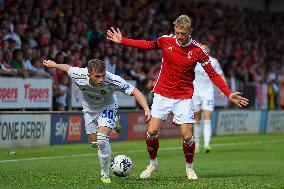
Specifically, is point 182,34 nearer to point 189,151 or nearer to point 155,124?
point 155,124

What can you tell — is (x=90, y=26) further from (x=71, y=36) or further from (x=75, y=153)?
(x=75, y=153)

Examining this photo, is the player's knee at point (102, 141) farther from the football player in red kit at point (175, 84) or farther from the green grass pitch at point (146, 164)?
the football player in red kit at point (175, 84)

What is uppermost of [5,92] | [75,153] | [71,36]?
[71,36]

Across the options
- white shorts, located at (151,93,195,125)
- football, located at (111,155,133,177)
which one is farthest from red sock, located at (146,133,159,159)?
football, located at (111,155,133,177)

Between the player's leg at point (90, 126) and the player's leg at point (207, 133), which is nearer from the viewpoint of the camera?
the player's leg at point (90, 126)

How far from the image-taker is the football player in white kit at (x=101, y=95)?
10.7 metres

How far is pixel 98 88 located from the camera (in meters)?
11.1

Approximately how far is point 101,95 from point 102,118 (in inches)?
13.4

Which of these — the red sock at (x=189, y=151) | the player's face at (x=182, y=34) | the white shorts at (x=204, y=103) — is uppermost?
the player's face at (x=182, y=34)

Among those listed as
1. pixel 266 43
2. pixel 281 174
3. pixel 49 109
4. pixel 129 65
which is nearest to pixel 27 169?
pixel 281 174

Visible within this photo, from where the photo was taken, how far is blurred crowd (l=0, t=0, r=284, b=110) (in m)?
20.5

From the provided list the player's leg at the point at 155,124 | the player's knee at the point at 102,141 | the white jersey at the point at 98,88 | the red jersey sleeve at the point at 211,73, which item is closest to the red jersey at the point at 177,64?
the red jersey sleeve at the point at 211,73

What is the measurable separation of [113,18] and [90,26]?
5.98 ft

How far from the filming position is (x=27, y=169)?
42.5 ft
